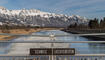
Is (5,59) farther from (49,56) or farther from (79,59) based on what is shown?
(79,59)

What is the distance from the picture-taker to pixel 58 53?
382cm

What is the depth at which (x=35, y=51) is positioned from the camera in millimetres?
3814

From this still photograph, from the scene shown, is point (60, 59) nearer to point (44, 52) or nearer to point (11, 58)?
point (44, 52)

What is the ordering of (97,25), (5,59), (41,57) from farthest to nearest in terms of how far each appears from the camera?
(97,25) < (5,59) < (41,57)

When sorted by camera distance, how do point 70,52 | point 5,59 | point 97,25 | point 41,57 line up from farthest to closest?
point 97,25, point 5,59, point 41,57, point 70,52

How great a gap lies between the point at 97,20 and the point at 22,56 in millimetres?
81615

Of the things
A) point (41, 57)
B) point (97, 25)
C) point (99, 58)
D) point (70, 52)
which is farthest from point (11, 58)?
point (97, 25)

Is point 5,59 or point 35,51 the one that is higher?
point 35,51

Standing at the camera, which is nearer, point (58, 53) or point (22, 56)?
point (58, 53)

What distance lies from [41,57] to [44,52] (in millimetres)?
340

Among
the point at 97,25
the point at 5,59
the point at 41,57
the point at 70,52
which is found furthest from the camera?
the point at 97,25

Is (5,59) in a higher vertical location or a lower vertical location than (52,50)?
lower

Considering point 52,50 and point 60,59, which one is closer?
point 52,50

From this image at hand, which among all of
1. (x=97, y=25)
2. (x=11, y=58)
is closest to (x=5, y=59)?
(x=11, y=58)
